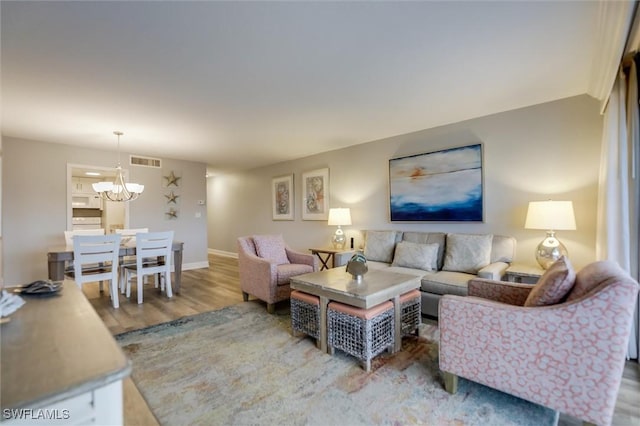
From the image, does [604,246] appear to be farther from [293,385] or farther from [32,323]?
[32,323]

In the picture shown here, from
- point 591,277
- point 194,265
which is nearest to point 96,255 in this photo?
point 194,265

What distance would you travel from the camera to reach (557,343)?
1.48 m

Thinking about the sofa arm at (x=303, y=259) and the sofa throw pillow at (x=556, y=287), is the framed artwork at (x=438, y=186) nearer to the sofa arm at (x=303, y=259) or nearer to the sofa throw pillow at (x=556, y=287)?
the sofa arm at (x=303, y=259)

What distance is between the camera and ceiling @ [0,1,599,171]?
177 centimetres

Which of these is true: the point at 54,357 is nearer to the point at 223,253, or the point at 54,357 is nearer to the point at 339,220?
the point at 339,220

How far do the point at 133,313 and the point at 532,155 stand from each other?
4867mm

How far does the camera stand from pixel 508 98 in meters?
3.07

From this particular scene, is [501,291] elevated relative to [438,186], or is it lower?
lower

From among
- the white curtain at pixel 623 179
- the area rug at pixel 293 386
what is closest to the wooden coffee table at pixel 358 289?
the area rug at pixel 293 386

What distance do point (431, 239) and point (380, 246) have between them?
0.69 meters

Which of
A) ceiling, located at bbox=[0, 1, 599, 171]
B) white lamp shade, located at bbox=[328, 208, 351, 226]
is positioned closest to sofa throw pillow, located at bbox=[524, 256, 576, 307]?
ceiling, located at bbox=[0, 1, 599, 171]

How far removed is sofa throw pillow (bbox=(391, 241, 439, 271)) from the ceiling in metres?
1.62

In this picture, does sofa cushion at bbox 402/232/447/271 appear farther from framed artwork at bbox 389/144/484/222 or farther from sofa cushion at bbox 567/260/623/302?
sofa cushion at bbox 567/260/623/302

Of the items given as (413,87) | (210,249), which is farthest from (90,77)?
(210,249)
